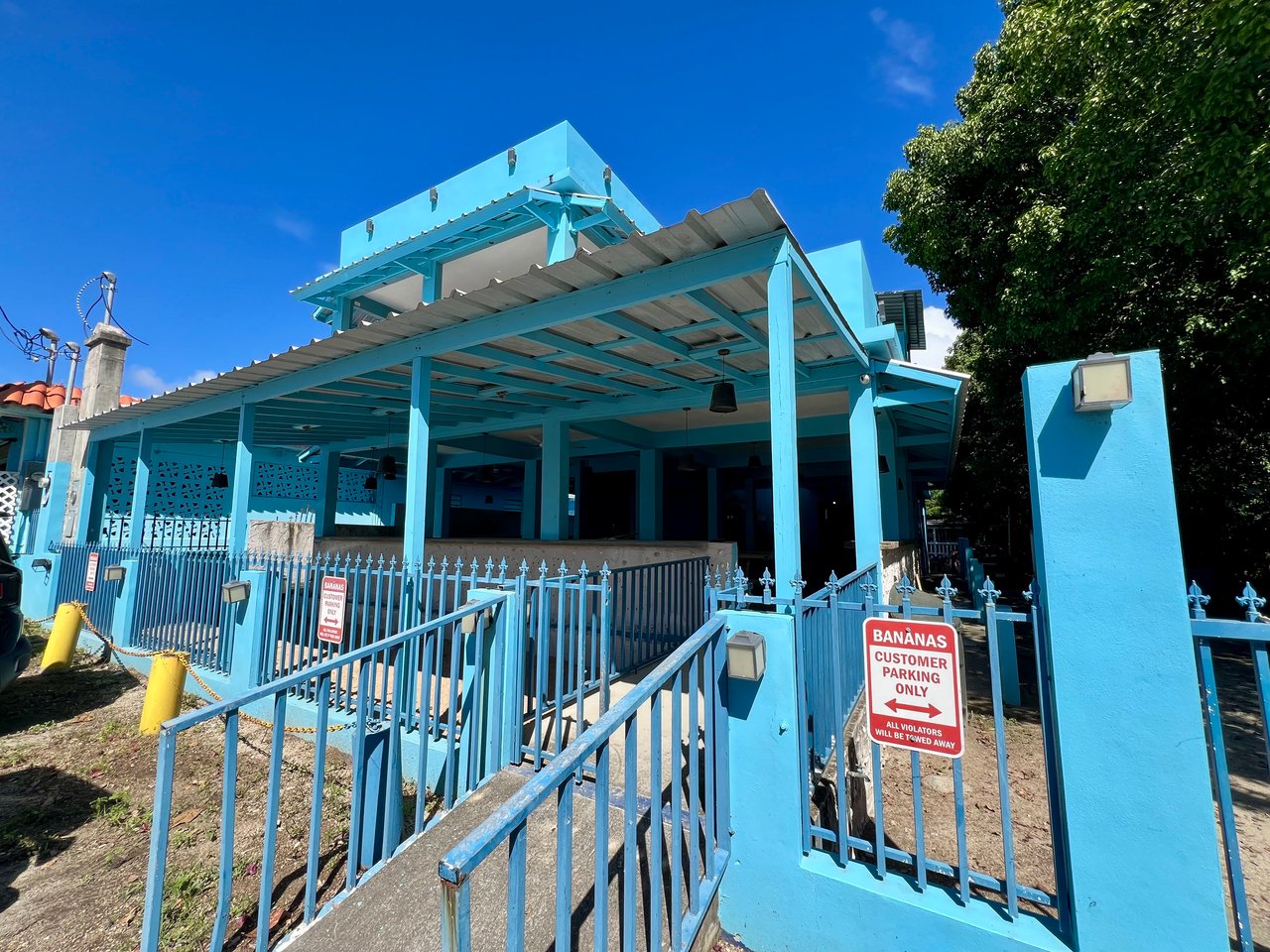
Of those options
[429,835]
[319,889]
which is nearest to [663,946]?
[429,835]

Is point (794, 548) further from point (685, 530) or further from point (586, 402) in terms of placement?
point (685, 530)

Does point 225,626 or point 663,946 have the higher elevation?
point 225,626

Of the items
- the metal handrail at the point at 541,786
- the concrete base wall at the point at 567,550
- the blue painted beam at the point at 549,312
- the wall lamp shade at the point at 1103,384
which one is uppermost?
the blue painted beam at the point at 549,312

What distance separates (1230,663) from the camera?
7668 mm

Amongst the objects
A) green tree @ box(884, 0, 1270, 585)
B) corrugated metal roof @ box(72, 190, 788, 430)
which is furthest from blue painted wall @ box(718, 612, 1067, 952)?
green tree @ box(884, 0, 1270, 585)

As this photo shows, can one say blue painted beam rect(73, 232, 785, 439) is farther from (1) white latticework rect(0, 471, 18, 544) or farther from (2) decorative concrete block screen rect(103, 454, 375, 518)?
(1) white latticework rect(0, 471, 18, 544)

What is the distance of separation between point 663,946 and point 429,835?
53.2 inches

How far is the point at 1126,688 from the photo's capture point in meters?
1.83

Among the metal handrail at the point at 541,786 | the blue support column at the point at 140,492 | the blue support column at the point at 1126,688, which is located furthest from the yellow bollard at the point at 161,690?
the blue support column at the point at 1126,688

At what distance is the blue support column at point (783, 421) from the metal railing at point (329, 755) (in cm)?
181

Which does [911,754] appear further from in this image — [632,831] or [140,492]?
[140,492]

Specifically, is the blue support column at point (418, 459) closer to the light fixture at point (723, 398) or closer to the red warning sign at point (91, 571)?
the light fixture at point (723, 398)

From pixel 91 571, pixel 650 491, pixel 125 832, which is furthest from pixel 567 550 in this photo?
pixel 91 571

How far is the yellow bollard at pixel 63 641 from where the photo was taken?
6766 millimetres
